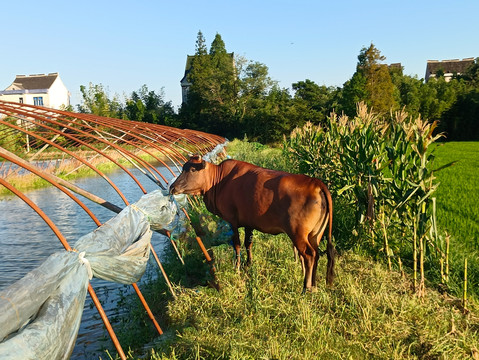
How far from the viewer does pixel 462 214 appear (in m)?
8.95

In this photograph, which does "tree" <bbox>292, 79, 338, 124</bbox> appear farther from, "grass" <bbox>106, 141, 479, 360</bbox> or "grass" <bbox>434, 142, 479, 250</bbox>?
"grass" <bbox>106, 141, 479, 360</bbox>

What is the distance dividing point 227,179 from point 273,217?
39.0 inches

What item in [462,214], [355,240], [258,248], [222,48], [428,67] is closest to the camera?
[258,248]

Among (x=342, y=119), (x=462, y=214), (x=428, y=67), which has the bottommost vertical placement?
(x=462, y=214)

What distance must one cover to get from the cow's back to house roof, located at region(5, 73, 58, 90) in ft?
197

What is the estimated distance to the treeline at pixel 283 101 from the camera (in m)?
38.6

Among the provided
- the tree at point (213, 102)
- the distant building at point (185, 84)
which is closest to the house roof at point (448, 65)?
the tree at point (213, 102)

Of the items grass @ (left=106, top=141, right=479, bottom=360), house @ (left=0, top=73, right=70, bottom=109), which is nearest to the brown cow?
grass @ (left=106, top=141, right=479, bottom=360)

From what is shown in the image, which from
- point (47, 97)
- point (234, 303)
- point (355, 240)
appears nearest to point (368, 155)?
point (355, 240)

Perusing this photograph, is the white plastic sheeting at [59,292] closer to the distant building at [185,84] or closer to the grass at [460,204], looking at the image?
the grass at [460,204]

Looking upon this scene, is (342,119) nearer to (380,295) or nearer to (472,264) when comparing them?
(472,264)

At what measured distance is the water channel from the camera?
19.7 feet

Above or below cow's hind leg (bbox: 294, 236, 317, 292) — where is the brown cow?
above

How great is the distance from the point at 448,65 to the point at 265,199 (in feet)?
279
